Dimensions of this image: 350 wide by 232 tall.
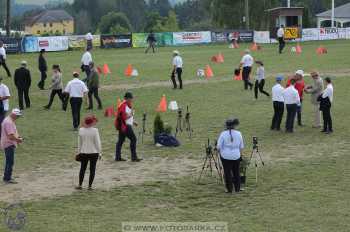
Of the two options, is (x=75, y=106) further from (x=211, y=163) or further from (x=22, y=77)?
(x=211, y=163)

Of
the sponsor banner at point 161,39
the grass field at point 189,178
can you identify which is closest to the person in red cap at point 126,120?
the grass field at point 189,178

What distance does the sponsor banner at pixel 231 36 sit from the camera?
61.1 meters

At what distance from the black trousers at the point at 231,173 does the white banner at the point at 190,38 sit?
47026mm

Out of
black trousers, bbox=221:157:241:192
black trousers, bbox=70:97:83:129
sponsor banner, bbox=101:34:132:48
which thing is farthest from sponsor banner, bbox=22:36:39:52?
black trousers, bbox=221:157:241:192

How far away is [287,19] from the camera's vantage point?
58.6m

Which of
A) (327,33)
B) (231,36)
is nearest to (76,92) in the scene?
(231,36)

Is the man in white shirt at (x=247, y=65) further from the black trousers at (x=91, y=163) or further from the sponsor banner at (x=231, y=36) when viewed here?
the sponsor banner at (x=231, y=36)

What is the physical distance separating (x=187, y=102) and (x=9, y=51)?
2977cm

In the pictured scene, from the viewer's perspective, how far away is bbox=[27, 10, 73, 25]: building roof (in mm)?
184125

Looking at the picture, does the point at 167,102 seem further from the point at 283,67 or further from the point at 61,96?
the point at 283,67

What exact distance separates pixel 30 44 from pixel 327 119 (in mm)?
37506

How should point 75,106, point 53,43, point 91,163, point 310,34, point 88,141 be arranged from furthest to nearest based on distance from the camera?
point 310,34
point 53,43
point 75,106
point 91,163
point 88,141

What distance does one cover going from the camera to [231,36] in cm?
6106

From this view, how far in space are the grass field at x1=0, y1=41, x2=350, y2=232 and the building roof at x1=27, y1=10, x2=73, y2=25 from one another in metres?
163
